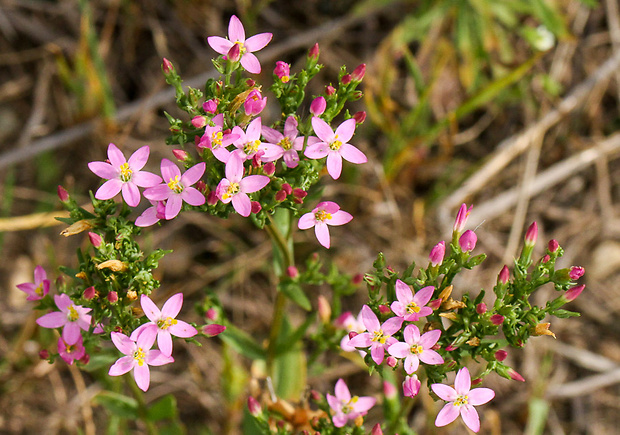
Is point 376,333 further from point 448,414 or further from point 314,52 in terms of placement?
point 314,52

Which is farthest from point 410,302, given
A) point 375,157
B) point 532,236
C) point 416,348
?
point 375,157

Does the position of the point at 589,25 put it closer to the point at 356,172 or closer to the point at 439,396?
the point at 356,172

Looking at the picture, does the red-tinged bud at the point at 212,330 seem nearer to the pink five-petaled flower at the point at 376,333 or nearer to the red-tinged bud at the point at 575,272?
the pink five-petaled flower at the point at 376,333

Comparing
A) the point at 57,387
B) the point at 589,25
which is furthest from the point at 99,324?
the point at 589,25

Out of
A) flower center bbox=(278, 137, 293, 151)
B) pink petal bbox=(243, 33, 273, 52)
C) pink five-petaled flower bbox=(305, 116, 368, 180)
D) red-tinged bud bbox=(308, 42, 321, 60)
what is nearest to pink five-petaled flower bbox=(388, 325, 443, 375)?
pink five-petaled flower bbox=(305, 116, 368, 180)

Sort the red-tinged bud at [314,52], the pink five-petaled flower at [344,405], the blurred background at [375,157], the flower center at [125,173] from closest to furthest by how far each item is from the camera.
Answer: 1. the flower center at [125,173]
2. the red-tinged bud at [314,52]
3. the pink five-petaled flower at [344,405]
4. the blurred background at [375,157]

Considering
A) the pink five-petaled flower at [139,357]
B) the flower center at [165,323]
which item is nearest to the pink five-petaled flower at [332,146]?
the flower center at [165,323]
